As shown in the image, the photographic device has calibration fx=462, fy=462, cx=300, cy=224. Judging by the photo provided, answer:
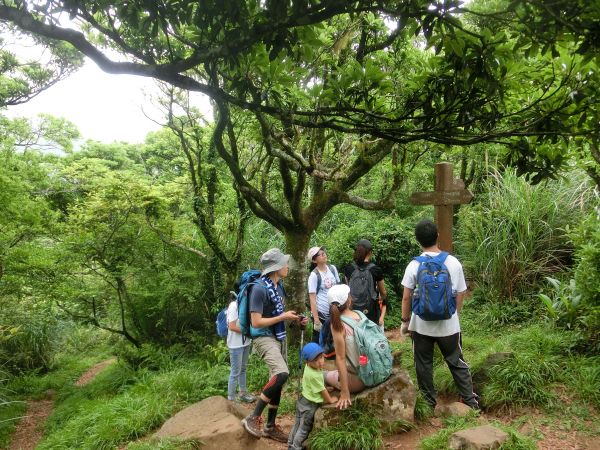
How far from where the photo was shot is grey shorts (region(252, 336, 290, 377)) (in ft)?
12.7

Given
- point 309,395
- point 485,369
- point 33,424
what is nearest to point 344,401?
point 309,395

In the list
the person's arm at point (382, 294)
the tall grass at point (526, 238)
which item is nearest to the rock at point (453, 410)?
the person's arm at point (382, 294)

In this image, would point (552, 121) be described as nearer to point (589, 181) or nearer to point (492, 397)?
point (492, 397)

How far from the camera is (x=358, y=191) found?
11953 mm

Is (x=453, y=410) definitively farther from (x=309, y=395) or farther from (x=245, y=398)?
(x=245, y=398)

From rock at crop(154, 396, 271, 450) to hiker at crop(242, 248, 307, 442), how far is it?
0.09 meters

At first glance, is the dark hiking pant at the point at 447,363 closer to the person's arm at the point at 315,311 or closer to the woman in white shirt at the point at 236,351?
the person's arm at the point at 315,311

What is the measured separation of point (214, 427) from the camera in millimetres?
3904

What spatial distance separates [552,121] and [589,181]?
5.32m

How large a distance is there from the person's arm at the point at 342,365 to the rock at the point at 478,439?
2.60 ft

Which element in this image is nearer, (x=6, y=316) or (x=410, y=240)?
(x=6, y=316)

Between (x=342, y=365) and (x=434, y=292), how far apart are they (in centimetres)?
99

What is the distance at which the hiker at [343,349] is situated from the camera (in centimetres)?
349

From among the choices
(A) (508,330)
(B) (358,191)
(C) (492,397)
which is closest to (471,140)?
(C) (492,397)
